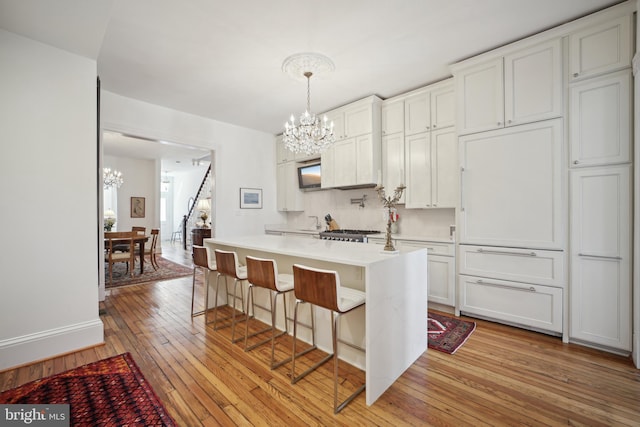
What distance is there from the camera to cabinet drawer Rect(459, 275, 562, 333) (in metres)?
2.60

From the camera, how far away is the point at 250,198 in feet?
18.5

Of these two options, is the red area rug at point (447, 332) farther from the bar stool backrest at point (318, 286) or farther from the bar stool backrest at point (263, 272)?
the bar stool backrest at point (263, 272)

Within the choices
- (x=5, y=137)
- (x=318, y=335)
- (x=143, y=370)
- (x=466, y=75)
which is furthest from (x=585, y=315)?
(x=5, y=137)

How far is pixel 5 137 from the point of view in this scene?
2201 millimetres

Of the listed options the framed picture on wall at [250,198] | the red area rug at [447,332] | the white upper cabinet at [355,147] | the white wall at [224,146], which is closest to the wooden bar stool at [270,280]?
the red area rug at [447,332]

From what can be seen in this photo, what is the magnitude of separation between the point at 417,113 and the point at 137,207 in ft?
27.6

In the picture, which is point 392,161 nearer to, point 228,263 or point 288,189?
point 288,189

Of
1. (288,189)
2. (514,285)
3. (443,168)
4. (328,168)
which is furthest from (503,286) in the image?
(288,189)

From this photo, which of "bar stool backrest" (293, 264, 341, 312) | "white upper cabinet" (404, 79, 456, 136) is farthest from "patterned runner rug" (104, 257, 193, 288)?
"white upper cabinet" (404, 79, 456, 136)

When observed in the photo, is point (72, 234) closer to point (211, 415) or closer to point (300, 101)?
point (211, 415)

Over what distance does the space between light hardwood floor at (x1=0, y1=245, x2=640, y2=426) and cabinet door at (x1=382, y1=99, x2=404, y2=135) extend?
9.17 feet

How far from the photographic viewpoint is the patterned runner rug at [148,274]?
16.0ft

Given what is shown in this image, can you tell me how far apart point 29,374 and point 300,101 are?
13.6 ft

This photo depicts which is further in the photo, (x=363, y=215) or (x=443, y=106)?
(x=363, y=215)
